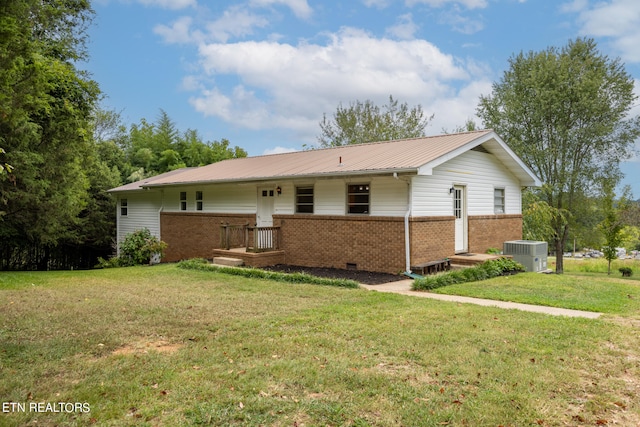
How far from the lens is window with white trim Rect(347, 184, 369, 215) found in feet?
42.2

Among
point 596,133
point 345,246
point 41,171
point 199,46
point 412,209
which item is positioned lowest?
point 345,246

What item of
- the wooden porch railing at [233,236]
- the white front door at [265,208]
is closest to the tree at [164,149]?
the wooden porch railing at [233,236]

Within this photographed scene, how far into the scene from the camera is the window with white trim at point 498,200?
16125 millimetres

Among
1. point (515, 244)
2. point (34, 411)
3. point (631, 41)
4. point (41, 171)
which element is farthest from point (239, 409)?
point (631, 41)

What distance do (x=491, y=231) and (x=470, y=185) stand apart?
6.96 feet

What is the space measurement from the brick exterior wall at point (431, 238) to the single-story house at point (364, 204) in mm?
28

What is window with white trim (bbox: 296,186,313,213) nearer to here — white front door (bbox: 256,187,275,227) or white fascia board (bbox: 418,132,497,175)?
white front door (bbox: 256,187,275,227)

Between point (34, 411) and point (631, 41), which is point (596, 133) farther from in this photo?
point (34, 411)

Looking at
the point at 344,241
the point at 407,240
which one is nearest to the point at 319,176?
the point at 344,241

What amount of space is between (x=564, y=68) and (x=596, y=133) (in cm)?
352

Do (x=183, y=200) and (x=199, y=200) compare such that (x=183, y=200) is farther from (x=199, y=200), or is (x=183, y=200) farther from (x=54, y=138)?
(x=54, y=138)

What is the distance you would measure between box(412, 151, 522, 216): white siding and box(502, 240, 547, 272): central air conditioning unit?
63.6 inches

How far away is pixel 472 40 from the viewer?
16859 mm

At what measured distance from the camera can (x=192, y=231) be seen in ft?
61.2
